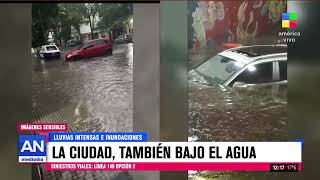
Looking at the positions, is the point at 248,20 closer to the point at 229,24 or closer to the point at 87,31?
the point at 229,24

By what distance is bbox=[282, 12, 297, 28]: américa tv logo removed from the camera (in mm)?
3855

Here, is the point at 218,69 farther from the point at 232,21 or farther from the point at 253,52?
the point at 232,21

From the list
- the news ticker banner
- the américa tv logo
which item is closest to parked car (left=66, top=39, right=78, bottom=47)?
the news ticker banner

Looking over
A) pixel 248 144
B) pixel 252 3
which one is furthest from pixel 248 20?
pixel 248 144

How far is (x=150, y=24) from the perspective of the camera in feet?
12.7

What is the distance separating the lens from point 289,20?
386 centimetres

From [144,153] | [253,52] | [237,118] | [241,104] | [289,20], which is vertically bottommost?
[144,153]

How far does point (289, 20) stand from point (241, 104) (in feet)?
3.07

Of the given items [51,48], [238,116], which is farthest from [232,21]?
[51,48]

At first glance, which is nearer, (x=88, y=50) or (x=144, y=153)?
(x=144, y=153)

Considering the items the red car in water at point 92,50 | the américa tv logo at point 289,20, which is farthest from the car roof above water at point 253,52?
the red car in water at point 92,50

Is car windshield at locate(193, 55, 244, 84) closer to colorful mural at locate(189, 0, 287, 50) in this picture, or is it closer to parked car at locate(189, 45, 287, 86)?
parked car at locate(189, 45, 287, 86)

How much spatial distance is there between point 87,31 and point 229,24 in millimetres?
1407

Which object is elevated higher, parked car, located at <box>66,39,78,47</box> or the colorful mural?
the colorful mural
